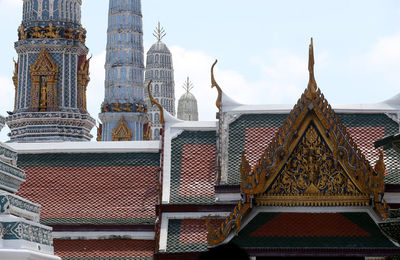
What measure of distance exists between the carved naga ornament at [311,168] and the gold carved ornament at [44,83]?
55.5 ft

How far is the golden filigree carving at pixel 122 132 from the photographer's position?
46906mm

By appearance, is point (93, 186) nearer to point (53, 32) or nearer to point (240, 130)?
point (240, 130)

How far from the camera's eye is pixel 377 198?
51.1 ft

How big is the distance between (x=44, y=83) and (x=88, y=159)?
42.0ft

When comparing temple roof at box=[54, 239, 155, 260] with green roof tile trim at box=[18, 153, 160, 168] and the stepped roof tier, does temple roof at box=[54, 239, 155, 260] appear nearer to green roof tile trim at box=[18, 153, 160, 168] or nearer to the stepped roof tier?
the stepped roof tier

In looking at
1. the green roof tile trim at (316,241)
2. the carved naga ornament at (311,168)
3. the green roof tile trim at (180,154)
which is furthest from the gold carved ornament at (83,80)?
the green roof tile trim at (316,241)

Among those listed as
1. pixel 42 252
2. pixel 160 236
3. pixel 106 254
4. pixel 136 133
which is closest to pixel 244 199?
pixel 160 236

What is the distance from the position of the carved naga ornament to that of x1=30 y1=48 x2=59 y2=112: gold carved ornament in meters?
16.9

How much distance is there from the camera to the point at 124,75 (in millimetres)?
48562

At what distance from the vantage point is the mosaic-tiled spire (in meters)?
47.5

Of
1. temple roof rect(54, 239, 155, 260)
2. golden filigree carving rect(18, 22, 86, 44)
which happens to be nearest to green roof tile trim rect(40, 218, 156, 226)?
temple roof rect(54, 239, 155, 260)

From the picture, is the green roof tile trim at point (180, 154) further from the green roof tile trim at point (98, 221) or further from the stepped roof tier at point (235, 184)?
the green roof tile trim at point (98, 221)

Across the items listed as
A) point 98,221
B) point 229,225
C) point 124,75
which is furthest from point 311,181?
point 124,75

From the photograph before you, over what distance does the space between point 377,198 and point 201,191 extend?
12.2ft
